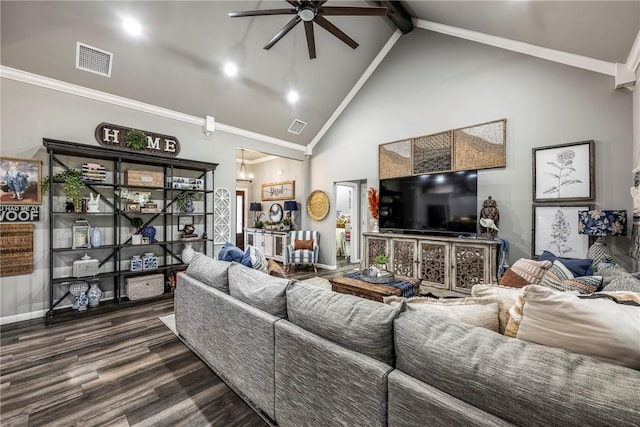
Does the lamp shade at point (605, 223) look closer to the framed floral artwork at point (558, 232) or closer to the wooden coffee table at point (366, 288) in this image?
the framed floral artwork at point (558, 232)

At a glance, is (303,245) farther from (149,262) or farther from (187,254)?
(149,262)

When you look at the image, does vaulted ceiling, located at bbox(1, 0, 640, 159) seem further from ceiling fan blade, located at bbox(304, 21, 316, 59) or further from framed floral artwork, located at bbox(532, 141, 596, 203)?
framed floral artwork, located at bbox(532, 141, 596, 203)

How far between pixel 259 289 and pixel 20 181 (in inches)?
134

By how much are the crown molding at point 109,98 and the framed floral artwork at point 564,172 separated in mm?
4608

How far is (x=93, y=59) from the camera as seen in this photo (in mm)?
3307

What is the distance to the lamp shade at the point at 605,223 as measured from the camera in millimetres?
2723

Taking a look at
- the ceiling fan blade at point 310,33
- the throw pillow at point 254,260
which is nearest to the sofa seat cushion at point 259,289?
the throw pillow at point 254,260

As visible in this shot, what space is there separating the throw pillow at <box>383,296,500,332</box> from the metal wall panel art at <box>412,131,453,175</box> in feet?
11.5

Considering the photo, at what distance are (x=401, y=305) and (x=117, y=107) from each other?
179 inches

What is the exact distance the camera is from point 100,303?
3.63 metres

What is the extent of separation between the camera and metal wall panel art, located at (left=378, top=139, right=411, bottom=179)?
4.80 metres

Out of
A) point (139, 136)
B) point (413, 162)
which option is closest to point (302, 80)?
point (413, 162)

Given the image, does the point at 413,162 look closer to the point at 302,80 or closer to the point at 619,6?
the point at 302,80

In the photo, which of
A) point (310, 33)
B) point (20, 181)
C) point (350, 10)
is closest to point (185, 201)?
point (20, 181)
